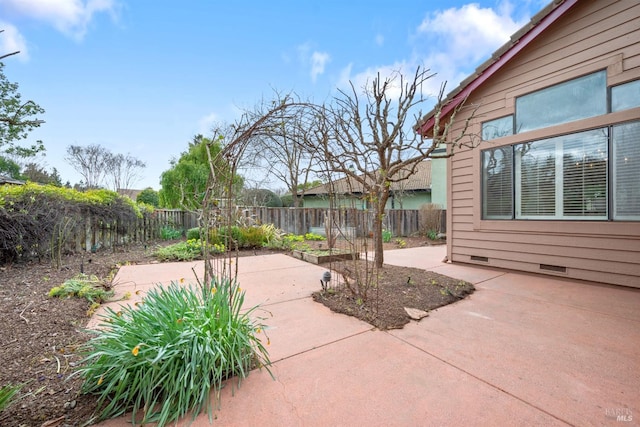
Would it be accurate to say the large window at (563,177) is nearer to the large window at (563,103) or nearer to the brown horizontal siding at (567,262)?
the large window at (563,103)

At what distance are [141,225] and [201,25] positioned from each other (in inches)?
223

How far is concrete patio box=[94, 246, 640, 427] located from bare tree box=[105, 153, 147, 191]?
22.6 meters

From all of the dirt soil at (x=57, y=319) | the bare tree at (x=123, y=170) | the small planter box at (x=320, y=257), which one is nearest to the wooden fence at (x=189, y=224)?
the small planter box at (x=320, y=257)

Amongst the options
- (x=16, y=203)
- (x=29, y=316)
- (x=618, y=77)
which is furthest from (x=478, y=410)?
(x=16, y=203)

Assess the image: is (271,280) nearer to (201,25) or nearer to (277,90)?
(201,25)

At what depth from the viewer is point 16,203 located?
160 inches

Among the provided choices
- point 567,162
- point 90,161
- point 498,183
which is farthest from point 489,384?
point 90,161

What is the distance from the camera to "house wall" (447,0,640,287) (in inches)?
133

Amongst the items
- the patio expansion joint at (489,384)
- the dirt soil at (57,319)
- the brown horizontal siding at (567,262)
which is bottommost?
the patio expansion joint at (489,384)

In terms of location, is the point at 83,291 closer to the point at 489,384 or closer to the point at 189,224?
the point at 489,384

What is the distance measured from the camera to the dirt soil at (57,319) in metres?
1.40

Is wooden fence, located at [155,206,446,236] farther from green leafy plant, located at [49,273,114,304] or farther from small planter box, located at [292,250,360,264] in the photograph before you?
green leafy plant, located at [49,273,114,304]

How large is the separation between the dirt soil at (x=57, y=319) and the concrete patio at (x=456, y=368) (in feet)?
0.76

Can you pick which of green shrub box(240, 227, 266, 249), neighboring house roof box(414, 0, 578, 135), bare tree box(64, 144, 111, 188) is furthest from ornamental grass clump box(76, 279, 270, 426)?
bare tree box(64, 144, 111, 188)
